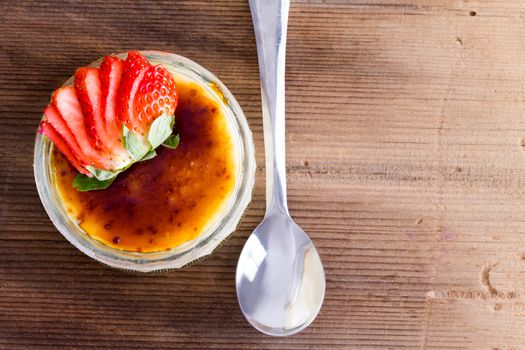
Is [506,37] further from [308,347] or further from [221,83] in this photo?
[308,347]

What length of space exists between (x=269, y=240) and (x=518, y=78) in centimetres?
65

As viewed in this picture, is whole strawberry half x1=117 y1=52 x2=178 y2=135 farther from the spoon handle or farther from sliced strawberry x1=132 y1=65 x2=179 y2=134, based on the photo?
the spoon handle

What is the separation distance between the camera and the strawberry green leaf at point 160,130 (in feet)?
3.33

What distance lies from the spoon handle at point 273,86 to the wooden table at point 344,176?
24 mm

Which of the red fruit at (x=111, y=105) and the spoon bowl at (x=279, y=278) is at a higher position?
the red fruit at (x=111, y=105)

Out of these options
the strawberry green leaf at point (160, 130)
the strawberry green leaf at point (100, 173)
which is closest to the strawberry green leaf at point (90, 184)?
the strawberry green leaf at point (100, 173)

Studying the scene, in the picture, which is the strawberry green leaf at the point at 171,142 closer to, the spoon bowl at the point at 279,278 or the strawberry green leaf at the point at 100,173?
the strawberry green leaf at the point at 100,173

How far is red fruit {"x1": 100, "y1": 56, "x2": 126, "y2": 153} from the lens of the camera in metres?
1.01

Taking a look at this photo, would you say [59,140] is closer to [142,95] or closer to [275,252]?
[142,95]

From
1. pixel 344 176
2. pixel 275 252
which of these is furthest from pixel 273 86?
pixel 275 252

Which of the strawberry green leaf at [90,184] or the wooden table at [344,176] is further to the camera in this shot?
the wooden table at [344,176]

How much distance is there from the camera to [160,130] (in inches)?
40.6

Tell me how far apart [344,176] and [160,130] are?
41cm

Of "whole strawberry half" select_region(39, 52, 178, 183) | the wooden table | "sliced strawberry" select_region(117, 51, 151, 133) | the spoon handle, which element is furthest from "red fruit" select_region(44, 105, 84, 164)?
the spoon handle
